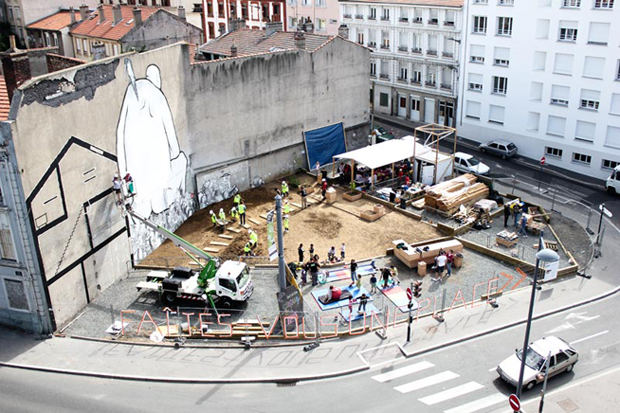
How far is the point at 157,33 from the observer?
176 feet

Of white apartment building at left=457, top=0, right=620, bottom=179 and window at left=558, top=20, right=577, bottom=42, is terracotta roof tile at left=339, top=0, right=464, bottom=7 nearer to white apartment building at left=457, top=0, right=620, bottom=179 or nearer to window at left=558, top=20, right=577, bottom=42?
white apartment building at left=457, top=0, right=620, bottom=179

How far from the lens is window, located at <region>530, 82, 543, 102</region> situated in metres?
46.6

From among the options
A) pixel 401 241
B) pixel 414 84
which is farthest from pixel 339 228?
pixel 414 84

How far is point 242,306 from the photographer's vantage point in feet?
90.1

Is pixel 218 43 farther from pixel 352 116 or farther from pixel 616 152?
pixel 616 152

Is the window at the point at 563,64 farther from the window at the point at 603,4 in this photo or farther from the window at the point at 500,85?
the window at the point at 500,85

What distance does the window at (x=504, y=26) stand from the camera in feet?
156

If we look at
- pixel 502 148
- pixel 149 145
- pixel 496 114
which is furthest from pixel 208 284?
pixel 496 114

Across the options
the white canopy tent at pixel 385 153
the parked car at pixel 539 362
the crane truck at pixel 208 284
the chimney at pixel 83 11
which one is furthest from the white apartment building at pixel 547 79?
the chimney at pixel 83 11

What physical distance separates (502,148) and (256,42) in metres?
21.9

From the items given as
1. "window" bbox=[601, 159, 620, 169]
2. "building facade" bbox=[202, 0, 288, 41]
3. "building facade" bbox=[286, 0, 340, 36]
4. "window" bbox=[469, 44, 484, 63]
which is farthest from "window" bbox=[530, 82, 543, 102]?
"building facade" bbox=[202, 0, 288, 41]

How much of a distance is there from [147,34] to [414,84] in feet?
83.8

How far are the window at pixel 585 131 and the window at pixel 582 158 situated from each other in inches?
45.7

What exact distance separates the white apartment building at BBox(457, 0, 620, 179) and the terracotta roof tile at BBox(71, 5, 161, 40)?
29.8 metres
